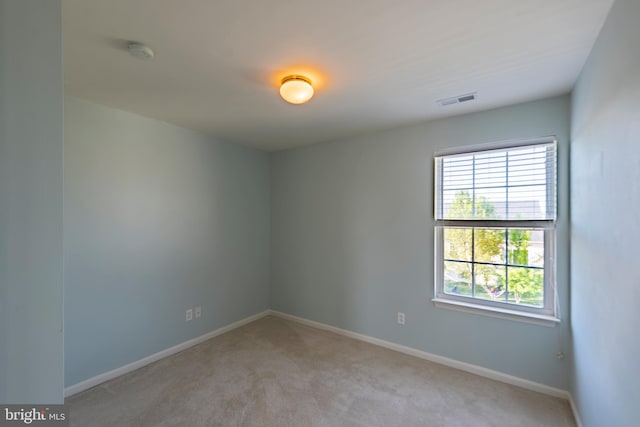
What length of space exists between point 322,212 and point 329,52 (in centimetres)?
222

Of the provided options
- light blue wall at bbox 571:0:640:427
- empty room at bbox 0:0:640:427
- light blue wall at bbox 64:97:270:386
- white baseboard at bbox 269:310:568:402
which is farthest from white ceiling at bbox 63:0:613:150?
white baseboard at bbox 269:310:568:402

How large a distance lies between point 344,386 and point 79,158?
299cm

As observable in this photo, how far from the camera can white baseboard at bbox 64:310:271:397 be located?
2.32m

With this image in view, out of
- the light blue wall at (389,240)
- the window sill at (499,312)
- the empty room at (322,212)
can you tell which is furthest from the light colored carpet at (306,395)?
the window sill at (499,312)

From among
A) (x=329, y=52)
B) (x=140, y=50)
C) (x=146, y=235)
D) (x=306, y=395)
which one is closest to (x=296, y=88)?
(x=329, y=52)

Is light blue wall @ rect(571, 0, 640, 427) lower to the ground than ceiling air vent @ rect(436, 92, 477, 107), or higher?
lower

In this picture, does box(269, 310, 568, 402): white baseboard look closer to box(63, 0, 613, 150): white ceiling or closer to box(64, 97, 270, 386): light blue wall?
box(64, 97, 270, 386): light blue wall

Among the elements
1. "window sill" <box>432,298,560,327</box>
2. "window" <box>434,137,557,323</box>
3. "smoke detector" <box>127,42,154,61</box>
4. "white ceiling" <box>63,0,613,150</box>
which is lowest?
"window sill" <box>432,298,560,327</box>

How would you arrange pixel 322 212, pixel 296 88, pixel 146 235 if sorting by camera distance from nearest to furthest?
pixel 296 88, pixel 146 235, pixel 322 212

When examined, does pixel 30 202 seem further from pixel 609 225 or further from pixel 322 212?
pixel 322 212

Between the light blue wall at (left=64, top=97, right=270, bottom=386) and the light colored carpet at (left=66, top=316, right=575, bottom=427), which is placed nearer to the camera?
the light colored carpet at (left=66, top=316, right=575, bottom=427)

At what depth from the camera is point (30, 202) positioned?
77cm

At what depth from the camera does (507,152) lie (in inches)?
99.2

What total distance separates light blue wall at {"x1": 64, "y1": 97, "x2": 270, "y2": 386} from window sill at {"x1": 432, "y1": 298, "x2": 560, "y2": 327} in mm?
2538
